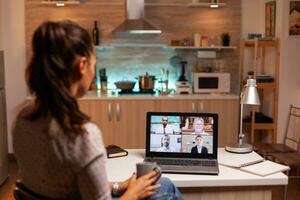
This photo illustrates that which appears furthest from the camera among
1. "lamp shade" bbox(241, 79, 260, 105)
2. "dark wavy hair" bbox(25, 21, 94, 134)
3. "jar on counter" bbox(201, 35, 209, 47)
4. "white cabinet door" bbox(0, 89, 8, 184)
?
"jar on counter" bbox(201, 35, 209, 47)

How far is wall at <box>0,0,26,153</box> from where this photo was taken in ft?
16.6

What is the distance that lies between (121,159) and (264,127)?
2788mm

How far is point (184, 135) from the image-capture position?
237 centimetres

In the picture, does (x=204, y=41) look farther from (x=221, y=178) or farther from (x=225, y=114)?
(x=221, y=178)

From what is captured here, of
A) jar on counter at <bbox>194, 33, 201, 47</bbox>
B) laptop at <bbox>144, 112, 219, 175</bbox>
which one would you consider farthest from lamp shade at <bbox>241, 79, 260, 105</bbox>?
jar on counter at <bbox>194, 33, 201, 47</bbox>

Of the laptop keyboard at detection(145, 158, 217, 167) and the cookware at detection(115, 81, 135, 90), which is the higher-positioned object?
A: the cookware at detection(115, 81, 135, 90)

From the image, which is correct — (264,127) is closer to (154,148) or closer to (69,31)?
(154,148)

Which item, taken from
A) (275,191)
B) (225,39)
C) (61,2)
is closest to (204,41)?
(225,39)

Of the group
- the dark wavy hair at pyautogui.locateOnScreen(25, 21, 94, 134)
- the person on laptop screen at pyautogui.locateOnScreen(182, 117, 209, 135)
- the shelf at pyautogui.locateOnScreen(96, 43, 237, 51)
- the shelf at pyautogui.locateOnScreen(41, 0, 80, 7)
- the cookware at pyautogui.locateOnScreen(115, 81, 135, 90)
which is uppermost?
the shelf at pyautogui.locateOnScreen(41, 0, 80, 7)

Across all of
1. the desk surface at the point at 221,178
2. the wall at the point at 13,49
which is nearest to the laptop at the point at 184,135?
the desk surface at the point at 221,178

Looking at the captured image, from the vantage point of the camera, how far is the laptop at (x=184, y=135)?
2371 millimetres

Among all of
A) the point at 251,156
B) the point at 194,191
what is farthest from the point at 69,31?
the point at 251,156

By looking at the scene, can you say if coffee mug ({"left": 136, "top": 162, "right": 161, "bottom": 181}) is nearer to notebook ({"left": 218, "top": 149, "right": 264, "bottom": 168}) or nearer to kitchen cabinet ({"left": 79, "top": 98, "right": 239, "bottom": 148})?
notebook ({"left": 218, "top": 149, "right": 264, "bottom": 168})

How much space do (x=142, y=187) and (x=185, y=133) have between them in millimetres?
696
